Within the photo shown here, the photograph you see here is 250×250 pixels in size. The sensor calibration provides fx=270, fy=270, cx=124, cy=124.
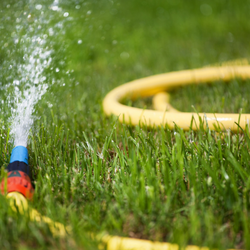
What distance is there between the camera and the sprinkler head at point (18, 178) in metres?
1.08

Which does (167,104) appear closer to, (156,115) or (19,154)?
(156,115)

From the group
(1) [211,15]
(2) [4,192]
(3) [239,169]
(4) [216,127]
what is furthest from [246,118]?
(1) [211,15]

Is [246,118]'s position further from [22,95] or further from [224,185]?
[22,95]

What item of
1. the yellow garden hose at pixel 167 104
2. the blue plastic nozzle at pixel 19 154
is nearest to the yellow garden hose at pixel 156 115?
the yellow garden hose at pixel 167 104

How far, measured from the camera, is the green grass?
955 millimetres

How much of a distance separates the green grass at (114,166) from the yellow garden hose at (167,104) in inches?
2.4

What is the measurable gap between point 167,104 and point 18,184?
4.60 ft

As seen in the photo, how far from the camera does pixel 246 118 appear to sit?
1487mm

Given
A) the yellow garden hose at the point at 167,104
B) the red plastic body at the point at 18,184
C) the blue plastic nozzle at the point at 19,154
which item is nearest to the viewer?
the red plastic body at the point at 18,184

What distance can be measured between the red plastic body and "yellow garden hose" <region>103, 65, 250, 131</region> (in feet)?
1.99

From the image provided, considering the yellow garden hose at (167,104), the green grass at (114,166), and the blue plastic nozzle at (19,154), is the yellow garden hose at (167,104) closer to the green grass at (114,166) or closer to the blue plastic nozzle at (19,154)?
the green grass at (114,166)

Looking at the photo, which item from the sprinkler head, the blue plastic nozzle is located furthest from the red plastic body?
the blue plastic nozzle

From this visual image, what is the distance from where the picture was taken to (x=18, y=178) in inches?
44.3

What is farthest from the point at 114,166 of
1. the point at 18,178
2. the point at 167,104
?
the point at 167,104
